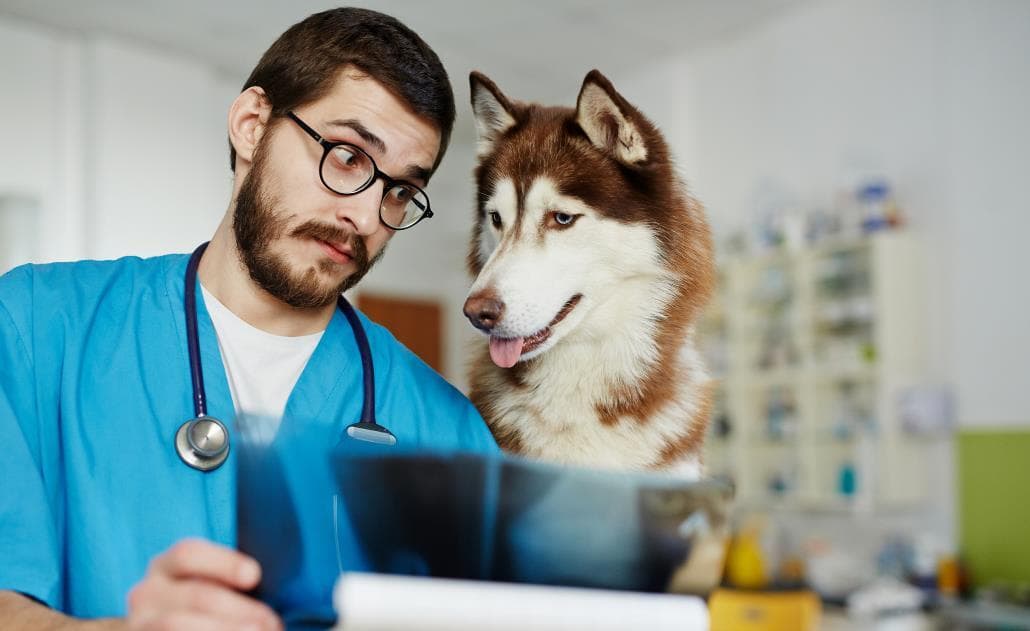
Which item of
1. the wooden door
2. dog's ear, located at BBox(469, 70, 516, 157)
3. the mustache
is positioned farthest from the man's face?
the wooden door

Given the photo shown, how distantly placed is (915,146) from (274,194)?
3552 mm

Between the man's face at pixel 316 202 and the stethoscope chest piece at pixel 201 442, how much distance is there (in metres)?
0.21

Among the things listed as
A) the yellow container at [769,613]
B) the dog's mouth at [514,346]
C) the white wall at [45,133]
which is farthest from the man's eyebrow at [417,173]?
the white wall at [45,133]

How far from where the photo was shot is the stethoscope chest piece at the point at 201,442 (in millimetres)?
970

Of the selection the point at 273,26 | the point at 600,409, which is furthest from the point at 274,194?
the point at 273,26

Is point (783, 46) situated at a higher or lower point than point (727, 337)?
higher

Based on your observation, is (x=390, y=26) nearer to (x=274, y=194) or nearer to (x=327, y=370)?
(x=274, y=194)

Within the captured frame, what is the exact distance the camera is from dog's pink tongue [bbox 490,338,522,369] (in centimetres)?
117

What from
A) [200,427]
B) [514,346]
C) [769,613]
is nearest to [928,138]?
[769,613]

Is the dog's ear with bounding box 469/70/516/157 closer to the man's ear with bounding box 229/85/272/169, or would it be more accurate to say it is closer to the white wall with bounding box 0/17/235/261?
the man's ear with bounding box 229/85/272/169

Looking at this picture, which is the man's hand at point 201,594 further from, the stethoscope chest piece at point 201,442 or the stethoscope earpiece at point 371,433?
the stethoscope chest piece at point 201,442

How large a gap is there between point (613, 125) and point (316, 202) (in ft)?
1.28

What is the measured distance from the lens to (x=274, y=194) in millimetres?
1127

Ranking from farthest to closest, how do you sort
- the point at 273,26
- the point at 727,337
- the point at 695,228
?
the point at 727,337
the point at 273,26
the point at 695,228
